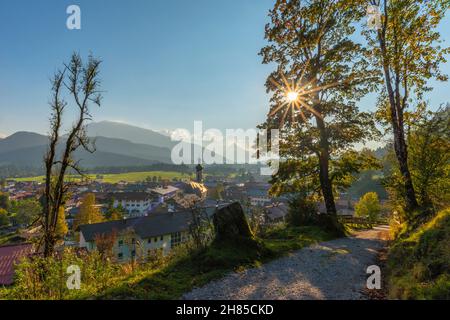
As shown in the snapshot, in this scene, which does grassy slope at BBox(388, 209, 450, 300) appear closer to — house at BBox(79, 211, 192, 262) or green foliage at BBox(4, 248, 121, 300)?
green foliage at BBox(4, 248, 121, 300)

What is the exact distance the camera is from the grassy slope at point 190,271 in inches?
201

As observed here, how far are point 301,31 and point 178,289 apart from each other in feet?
49.5

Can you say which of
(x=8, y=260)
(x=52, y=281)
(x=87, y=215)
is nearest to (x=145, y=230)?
(x=87, y=215)

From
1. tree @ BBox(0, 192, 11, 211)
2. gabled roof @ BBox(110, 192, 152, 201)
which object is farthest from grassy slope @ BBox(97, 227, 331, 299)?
tree @ BBox(0, 192, 11, 211)

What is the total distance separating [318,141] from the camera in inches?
563

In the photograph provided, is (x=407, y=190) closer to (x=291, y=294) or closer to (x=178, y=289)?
(x=291, y=294)

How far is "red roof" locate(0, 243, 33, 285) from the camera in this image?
49.2ft

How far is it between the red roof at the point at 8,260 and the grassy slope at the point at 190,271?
35.4 feet

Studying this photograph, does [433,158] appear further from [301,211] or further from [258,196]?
[258,196]

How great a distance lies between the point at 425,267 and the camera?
477cm

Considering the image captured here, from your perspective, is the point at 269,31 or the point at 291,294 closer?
the point at 291,294

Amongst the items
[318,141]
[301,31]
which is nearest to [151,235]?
[318,141]

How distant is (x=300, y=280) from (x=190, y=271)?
2929 millimetres
